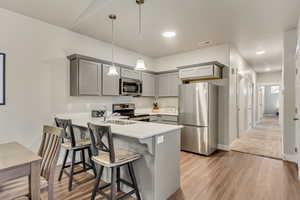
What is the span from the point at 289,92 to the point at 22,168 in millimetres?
4614

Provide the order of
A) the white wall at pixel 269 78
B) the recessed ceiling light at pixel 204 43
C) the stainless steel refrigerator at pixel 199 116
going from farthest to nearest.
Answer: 1. the white wall at pixel 269 78
2. the recessed ceiling light at pixel 204 43
3. the stainless steel refrigerator at pixel 199 116

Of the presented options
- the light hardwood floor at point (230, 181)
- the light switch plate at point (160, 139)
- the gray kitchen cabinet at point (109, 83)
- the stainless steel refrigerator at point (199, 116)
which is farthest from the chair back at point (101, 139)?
the stainless steel refrigerator at point (199, 116)

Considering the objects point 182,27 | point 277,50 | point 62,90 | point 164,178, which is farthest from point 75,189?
point 277,50

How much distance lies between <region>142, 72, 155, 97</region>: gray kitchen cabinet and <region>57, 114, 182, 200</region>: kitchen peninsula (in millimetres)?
2702

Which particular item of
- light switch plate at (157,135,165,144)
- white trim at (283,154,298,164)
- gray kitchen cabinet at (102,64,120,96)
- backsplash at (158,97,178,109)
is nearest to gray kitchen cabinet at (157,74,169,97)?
backsplash at (158,97,178,109)

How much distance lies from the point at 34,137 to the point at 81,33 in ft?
7.65

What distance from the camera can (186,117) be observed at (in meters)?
3.96

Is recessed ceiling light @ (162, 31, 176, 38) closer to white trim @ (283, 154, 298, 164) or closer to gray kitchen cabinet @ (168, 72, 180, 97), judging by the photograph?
gray kitchen cabinet @ (168, 72, 180, 97)

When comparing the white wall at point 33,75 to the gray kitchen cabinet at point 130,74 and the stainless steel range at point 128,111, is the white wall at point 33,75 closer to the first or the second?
the stainless steel range at point 128,111

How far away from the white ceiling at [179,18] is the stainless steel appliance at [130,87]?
3.31 feet

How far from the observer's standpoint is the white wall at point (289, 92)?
3307 mm

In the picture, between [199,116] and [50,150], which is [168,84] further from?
[50,150]

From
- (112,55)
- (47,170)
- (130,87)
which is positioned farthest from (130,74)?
(47,170)

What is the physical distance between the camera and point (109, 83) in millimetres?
3697
